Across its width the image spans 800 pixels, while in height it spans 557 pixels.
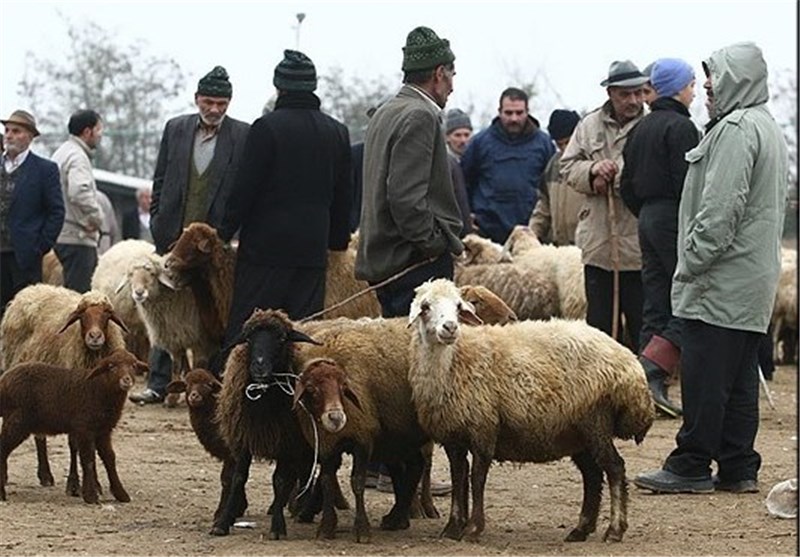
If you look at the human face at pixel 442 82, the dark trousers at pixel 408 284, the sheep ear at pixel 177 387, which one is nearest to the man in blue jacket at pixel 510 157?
the human face at pixel 442 82

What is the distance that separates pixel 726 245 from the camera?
31.9ft

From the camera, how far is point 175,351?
14.2m

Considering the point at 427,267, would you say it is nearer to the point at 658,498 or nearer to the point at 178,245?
the point at 658,498

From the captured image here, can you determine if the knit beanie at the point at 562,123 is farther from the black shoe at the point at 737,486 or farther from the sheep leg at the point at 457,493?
the sheep leg at the point at 457,493

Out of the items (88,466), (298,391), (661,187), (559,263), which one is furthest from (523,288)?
(298,391)

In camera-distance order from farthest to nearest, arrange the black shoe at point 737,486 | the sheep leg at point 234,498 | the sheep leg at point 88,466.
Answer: the black shoe at point 737,486
the sheep leg at point 88,466
the sheep leg at point 234,498

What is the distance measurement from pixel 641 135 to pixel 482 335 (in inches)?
166

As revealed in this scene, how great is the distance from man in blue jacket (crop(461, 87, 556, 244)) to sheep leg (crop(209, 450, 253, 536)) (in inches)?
336

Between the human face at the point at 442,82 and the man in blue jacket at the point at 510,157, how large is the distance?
23.4 ft

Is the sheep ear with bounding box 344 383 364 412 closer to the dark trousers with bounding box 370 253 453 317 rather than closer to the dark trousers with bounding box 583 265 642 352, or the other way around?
the dark trousers with bounding box 370 253 453 317

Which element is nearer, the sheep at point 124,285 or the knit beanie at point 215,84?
the knit beanie at point 215,84

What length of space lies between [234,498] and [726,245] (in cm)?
298

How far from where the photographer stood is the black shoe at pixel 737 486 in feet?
33.8

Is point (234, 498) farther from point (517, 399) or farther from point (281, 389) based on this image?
point (517, 399)
